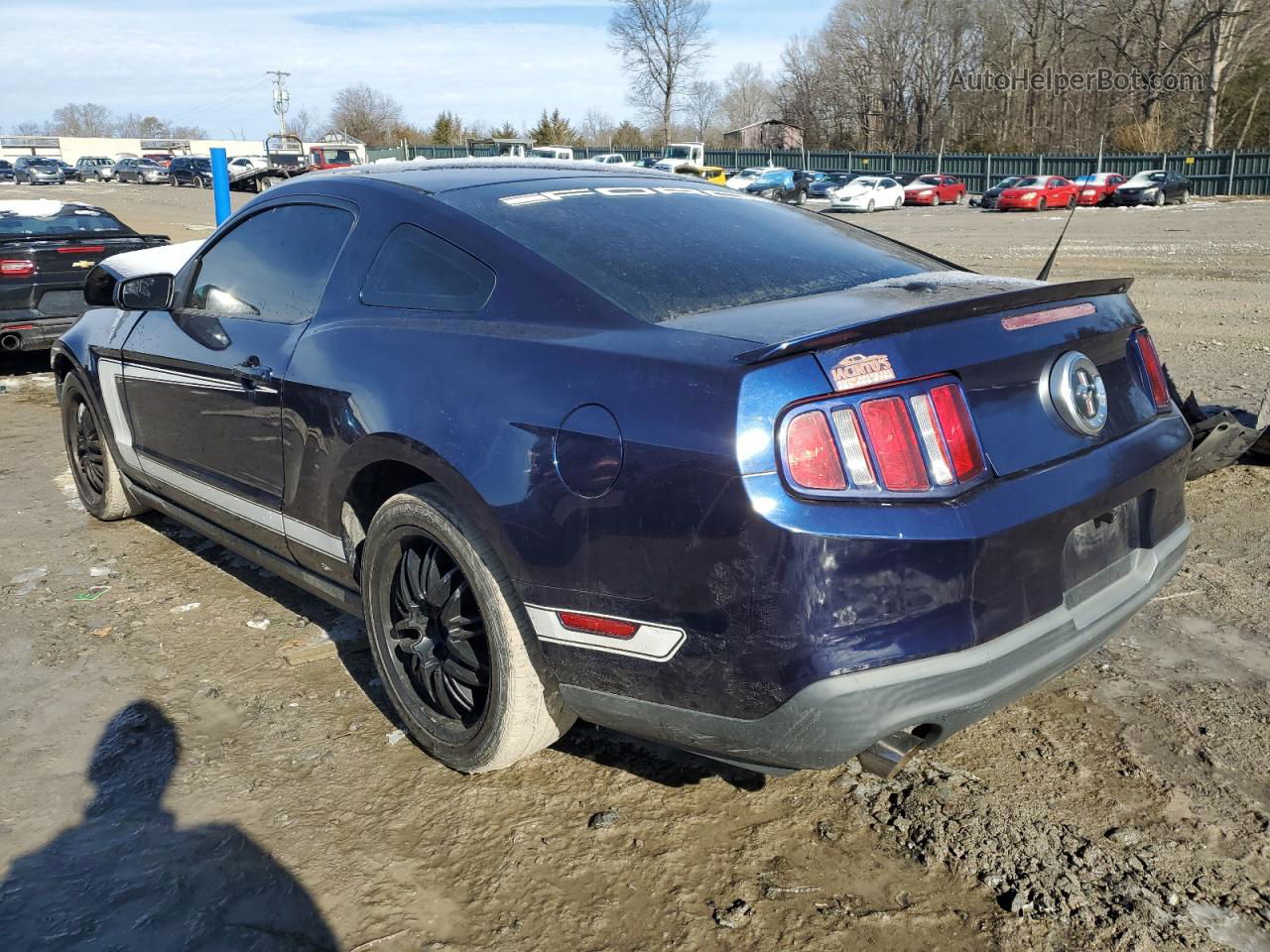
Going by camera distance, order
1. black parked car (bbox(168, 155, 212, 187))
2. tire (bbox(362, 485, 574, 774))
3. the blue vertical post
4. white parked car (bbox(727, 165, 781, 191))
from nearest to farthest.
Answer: tire (bbox(362, 485, 574, 774))
the blue vertical post
white parked car (bbox(727, 165, 781, 191))
black parked car (bbox(168, 155, 212, 187))

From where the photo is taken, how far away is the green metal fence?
43.4m

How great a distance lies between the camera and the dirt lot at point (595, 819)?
2213 mm

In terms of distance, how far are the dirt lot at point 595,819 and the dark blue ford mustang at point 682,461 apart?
32cm

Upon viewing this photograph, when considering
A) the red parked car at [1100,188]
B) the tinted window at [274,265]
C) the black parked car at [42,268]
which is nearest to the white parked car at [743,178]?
the red parked car at [1100,188]

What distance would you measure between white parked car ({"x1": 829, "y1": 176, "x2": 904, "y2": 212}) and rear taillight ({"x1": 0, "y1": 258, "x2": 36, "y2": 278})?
31.1 m

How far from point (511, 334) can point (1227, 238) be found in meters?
22.4

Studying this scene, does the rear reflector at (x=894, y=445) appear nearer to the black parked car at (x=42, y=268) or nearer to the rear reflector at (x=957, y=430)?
the rear reflector at (x=957, y=430)

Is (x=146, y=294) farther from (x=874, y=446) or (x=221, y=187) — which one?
(x=221, y=187)

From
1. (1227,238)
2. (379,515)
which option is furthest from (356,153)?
(379,515)

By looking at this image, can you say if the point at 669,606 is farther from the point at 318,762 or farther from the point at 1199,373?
the point at 1199,373

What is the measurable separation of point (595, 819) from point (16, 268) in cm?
760

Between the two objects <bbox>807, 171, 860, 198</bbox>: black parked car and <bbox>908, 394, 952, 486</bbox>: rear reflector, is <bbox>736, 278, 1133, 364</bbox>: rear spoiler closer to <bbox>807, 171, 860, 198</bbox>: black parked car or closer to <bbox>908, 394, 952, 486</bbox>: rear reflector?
<bbox>908, 394, 952, 486</bbox>: rear reflector

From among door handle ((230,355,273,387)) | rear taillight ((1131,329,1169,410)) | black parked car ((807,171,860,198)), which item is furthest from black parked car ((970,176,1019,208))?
door handle ((230,355,273,387))

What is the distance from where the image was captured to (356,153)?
40.8 meters
